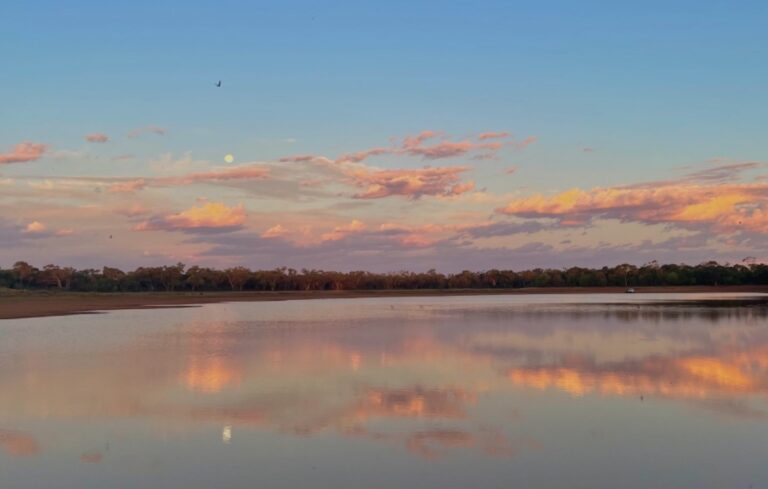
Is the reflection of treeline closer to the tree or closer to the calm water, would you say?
the tree

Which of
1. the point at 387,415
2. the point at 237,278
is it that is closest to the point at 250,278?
the point at 237,278

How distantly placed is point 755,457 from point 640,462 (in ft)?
7.35

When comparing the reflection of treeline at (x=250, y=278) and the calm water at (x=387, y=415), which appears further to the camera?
the reflection of treeline at (x=250, y=278)

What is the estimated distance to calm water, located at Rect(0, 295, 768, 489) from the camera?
493 inches

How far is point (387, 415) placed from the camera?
17328 mm

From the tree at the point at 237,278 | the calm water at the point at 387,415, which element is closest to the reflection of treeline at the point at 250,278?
the tree at the point at 237,278

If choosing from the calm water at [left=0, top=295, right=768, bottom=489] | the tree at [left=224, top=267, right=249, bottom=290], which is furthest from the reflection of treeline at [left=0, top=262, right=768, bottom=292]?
the calm water at [left=0, top=295, right=768, bottom=489]

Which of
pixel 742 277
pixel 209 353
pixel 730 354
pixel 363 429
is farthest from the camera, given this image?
pixel 742 277

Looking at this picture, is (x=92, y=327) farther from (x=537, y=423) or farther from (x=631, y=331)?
(x=537, y=423)

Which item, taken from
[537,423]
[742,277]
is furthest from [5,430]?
[742,277]

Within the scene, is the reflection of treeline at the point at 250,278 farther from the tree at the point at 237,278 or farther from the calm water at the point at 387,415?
the calm water at the point at 387,415

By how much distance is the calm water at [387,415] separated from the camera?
493 inches

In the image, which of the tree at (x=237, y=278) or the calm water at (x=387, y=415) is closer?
the calm water at (x=387, y=415)

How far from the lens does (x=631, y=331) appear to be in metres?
42.0
